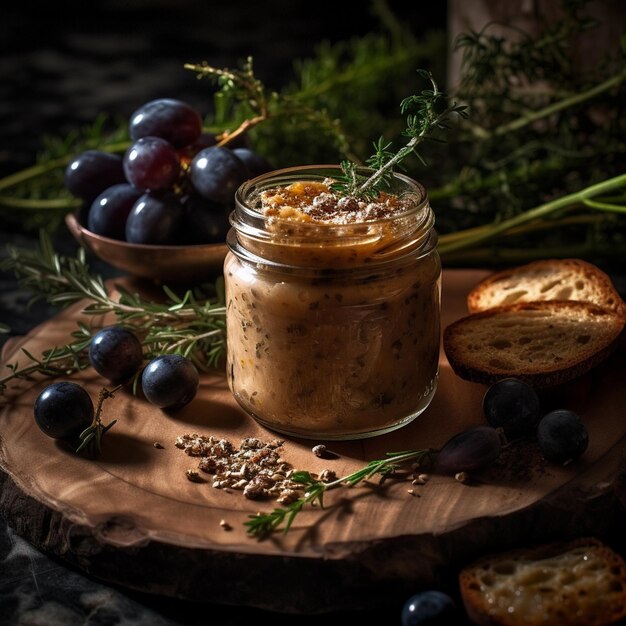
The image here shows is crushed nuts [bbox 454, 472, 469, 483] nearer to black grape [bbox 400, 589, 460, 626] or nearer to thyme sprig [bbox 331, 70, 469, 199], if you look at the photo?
black grape [bbox 400, 589, 460, 626]

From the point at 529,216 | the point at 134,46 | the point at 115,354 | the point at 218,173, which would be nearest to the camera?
the point at 115,354

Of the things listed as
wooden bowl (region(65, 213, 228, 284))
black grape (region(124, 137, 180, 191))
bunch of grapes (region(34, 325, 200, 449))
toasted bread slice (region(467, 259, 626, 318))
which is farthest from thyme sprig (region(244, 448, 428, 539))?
black grape (region(124, 137, 180, 191))

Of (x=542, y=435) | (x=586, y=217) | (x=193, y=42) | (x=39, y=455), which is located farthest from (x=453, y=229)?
(x=193, y=42)

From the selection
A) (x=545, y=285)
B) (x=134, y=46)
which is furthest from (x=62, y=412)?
(x=134, y=46)

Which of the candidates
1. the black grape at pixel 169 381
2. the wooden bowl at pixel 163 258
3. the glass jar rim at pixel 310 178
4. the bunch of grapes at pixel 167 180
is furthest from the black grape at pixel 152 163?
the black grape at pixel 169 381

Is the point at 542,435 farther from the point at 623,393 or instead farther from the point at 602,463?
the point at 623,393

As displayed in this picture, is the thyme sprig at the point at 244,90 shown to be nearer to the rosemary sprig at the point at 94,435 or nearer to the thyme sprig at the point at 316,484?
the rosemary sprig at the point at 94,435

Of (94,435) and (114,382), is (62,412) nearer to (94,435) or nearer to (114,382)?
(94,435)
